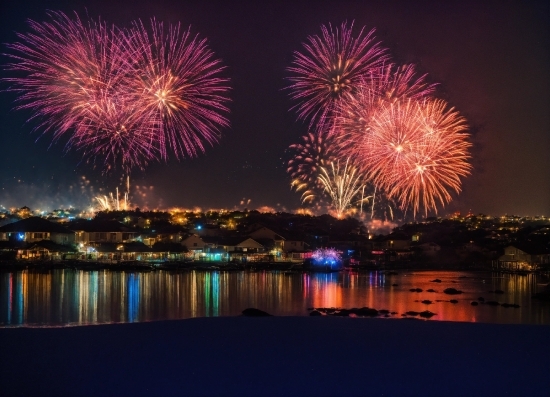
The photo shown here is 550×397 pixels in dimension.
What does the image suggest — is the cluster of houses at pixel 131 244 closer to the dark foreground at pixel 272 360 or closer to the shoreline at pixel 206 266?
the shoreline at pixel 206 266

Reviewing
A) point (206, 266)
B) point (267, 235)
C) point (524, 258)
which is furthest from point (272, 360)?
point (267, 235)

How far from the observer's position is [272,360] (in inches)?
336

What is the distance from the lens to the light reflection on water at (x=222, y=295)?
50.4 ft

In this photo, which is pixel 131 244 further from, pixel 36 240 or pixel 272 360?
pixel 272 360

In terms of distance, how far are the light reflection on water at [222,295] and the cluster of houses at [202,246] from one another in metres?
5.08

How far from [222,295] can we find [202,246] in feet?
61.2

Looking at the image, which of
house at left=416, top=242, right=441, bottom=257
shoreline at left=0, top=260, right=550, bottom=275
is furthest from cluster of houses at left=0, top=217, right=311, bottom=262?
house at left=416, top=242, right=441, bottom=257

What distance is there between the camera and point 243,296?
2022cm

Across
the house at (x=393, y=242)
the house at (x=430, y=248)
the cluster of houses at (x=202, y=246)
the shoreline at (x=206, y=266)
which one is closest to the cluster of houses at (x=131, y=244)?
the cluster of houses at (x=202, y=246)

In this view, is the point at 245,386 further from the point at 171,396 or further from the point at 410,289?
the point at 410,289

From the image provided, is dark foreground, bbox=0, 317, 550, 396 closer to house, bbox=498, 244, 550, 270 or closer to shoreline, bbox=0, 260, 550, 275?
shoreline, bbox=0, 260, 550, 275

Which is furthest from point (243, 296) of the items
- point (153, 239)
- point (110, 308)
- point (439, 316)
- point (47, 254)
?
point (153, 239)

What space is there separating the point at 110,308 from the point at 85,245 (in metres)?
20.9

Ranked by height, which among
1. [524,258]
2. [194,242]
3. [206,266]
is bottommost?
[206,266]
